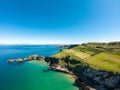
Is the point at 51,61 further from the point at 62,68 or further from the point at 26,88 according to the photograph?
the point at 26,88

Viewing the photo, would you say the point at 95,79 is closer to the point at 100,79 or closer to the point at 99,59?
→ the point at 100,79

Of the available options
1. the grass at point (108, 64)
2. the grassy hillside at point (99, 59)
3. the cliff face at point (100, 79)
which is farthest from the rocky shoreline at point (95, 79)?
the grassy hillside at point (99, 59)

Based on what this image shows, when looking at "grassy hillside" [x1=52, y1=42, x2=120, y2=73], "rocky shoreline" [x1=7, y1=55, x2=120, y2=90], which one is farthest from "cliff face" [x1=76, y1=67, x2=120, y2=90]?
"grassy hillside" [x1=52, y1=42, x2=120, y2=73]

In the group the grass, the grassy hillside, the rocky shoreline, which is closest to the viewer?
the rocky shoreline

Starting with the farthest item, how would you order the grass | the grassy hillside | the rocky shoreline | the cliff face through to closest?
the grassy hillside → the grass → the rocky shoreline → the cliff face

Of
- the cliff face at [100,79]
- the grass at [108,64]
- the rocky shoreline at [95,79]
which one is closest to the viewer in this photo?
the cliff face at [100,79]

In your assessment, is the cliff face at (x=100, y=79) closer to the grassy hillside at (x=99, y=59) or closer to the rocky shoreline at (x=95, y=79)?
the rocky shoreline at (x=95, y=79)

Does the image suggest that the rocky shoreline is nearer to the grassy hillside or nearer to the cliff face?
the cliff face

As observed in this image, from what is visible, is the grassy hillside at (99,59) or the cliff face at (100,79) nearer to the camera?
the cliff face at (100,79)

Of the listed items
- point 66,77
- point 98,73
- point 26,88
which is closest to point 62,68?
point 66,77
